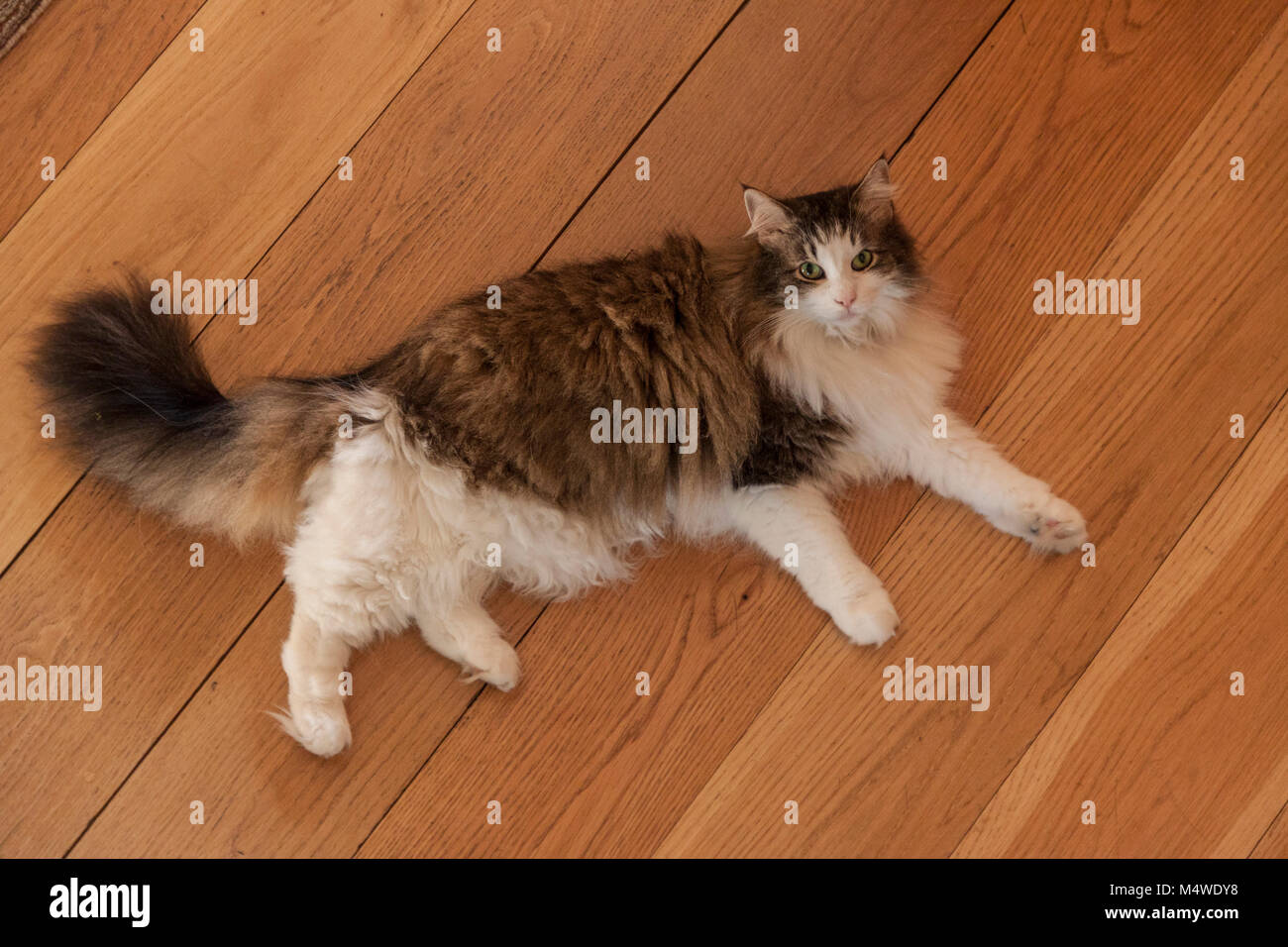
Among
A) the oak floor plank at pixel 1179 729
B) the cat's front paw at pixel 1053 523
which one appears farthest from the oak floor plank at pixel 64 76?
the oak floor plank at pixel 1179 729

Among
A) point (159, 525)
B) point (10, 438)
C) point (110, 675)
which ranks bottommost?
point (110, 675)

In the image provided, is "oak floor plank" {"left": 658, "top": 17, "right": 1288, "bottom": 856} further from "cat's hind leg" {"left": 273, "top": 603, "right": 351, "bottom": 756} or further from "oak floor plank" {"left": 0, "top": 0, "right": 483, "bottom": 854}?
"oak floor plank" {"left": 0, "top": 0, "right": 483, "bottom": 854}

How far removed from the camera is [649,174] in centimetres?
203

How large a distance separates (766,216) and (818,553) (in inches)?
25.3

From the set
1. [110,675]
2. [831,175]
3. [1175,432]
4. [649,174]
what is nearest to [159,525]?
[110,675]

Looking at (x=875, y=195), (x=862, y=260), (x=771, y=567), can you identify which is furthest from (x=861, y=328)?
(x=771, y=567)

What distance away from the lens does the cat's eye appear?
66.4 inches

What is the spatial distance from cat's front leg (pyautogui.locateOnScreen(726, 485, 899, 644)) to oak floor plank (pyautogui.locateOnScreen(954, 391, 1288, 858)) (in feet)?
1.45

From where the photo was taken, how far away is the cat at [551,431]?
5.53 ft

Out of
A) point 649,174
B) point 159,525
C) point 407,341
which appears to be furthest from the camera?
point 649,174

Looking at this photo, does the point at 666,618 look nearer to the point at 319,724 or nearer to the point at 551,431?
the point at 551,431

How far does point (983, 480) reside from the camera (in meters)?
1.82
